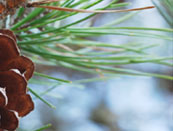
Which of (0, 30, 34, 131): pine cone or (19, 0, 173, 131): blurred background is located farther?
(19, 0, 173, 131): blurred background

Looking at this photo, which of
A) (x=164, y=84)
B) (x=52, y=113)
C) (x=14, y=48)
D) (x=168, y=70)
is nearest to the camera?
(x=14, y=48)

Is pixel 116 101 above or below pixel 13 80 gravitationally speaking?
below

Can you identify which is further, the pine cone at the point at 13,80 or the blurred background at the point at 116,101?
the blurred background at the point at 116,101

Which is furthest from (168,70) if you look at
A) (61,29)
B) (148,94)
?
(61,29)

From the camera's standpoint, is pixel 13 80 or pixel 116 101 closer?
pixel 13 80

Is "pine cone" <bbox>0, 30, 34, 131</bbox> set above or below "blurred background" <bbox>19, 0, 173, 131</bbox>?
above

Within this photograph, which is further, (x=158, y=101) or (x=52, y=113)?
(x=158, y=101)

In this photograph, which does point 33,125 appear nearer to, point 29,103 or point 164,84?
point 164,84

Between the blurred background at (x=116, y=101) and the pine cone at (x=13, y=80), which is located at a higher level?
the pine cone at (x=13, y=80)
